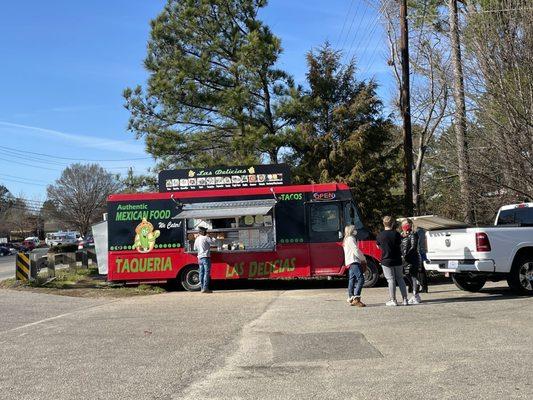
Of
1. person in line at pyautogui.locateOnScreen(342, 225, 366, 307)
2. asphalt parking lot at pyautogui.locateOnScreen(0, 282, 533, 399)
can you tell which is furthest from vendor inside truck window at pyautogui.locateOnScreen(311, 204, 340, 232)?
person in line at pyautogui.locateOnScreen(342, 225, 366, 307)

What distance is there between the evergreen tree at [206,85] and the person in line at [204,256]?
567cm

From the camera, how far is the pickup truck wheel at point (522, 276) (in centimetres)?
1141

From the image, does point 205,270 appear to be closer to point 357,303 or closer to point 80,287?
point 80,287

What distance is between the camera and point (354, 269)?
10828 millimetres

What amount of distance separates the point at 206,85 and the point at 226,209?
24.6ft

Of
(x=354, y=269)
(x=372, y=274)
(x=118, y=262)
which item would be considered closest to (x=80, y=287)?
(x=118, y=262)

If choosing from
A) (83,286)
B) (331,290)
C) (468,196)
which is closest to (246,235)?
(331,290)

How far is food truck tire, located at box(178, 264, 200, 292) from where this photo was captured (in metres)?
14.8

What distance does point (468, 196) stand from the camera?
59.5ft

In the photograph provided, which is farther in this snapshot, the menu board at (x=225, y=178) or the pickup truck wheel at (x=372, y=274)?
the menu board at (x=225, y=178)

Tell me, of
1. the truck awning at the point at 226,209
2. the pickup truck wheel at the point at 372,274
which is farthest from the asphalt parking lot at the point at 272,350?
the truck awning at the point at 226,209

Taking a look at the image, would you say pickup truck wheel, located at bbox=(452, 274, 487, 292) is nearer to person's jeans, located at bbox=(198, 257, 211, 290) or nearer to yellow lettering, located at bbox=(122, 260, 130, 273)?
person's jeans, located at bbox=(198, 257, 211, 290)

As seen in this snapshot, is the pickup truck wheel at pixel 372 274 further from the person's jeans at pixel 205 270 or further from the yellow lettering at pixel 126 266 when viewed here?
the yellow lettering at pixel 126 266

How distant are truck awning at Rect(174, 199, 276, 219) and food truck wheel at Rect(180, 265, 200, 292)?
1.45 metres
